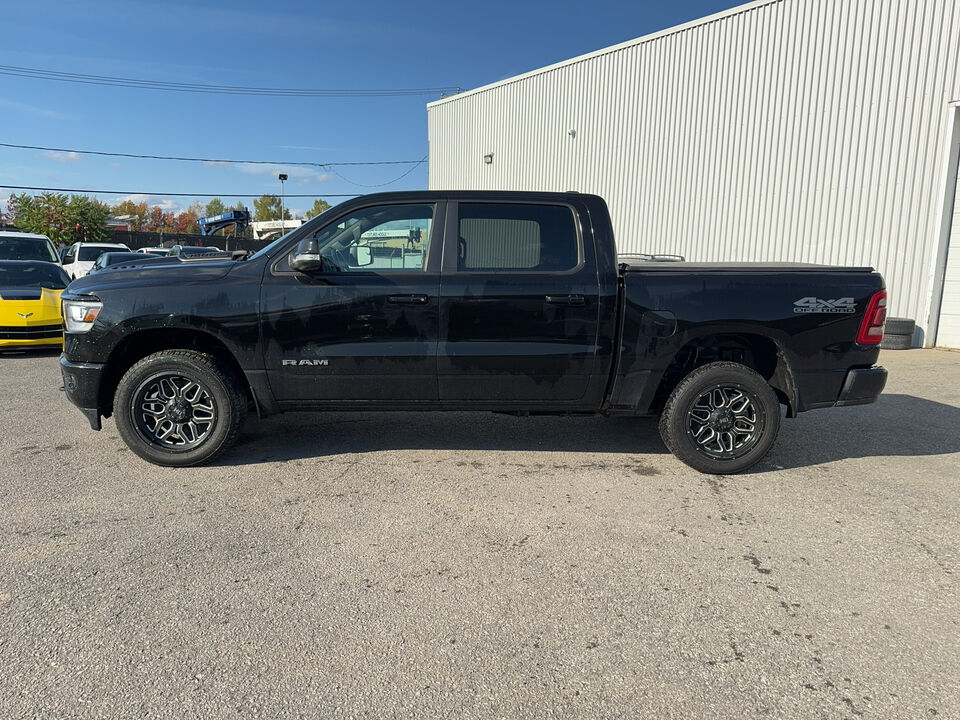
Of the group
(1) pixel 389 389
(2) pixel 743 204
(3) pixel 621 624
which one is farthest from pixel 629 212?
(3) pixel 621 624

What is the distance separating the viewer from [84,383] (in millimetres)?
4469

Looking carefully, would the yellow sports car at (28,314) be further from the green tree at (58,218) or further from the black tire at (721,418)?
the green tree at (58,218)

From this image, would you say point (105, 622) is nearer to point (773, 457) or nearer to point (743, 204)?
point (773, 457)

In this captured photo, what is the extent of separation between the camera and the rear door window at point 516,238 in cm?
454

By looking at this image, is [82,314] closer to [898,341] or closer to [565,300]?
[565,300]

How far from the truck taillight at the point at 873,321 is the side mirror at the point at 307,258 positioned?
12.1 feet

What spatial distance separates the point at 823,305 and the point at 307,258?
3455mm

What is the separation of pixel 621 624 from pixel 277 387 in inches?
111

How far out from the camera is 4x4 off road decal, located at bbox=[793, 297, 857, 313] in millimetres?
4461

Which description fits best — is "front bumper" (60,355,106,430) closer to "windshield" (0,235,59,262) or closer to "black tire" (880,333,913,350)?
"windshield" (0,235,59,262)

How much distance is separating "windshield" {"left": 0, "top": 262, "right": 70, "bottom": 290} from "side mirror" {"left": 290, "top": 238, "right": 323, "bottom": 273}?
25.0 ft

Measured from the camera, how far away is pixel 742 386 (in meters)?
4.57

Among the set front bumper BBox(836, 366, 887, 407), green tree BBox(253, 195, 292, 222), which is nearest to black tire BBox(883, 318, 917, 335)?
front bumper BBox(836, 366, 887, 407)

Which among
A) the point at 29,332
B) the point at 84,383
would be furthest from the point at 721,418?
the point at 29,332
